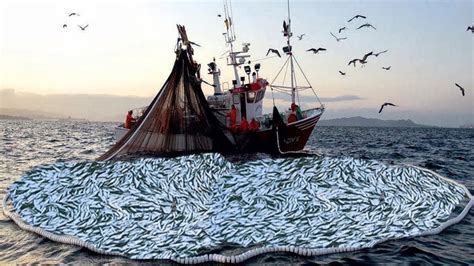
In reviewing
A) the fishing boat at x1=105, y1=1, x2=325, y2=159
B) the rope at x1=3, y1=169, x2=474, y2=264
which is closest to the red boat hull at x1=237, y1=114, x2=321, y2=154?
the fishing boat at x1=105, y1=1, x2=325, y2=159

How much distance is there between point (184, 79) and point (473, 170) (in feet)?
53.2

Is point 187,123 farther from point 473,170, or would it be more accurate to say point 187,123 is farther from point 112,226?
point 473,170

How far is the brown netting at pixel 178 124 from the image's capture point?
18219 millimetres

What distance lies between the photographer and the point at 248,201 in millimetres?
10922

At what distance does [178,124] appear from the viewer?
19328 millimetres

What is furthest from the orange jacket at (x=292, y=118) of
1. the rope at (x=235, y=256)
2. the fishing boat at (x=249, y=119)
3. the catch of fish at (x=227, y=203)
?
the rope at (x=235, y=256)

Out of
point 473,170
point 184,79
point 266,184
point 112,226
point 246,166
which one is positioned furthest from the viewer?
point 473,170

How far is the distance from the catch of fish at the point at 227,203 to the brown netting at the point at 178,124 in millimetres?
5466

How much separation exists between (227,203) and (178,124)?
9.11 m

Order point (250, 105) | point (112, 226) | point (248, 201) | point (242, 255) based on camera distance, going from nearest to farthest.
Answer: point (242, 255) < point (112, 226) < point (248, 201) < point (250, 105)

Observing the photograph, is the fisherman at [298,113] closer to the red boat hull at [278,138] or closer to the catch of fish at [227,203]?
the red boat hull at [278,138]

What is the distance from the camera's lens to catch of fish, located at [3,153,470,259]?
9.25m

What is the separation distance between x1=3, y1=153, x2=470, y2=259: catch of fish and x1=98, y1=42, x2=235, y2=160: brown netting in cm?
547

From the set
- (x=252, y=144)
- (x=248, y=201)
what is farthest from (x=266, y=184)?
(x=252, y=144)
